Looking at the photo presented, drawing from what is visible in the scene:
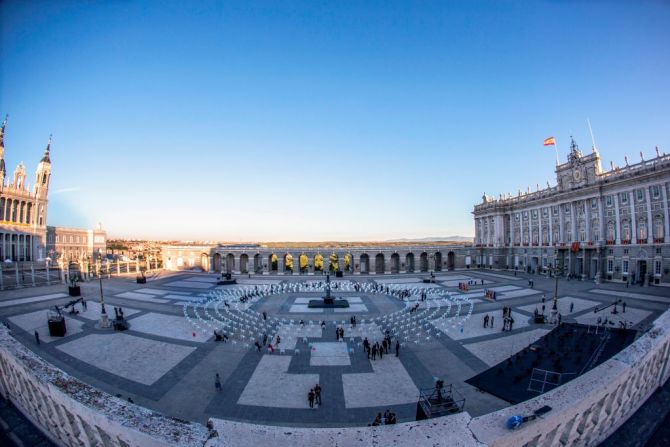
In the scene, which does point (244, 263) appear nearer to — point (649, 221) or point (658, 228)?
point (649, 221)

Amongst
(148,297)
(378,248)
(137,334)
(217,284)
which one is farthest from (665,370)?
(378,248)

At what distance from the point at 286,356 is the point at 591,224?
2210 inches

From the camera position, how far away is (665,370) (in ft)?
27.5

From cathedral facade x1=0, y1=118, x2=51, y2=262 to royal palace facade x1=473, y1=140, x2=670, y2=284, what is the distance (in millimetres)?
101944

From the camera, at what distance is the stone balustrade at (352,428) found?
349 centimetres

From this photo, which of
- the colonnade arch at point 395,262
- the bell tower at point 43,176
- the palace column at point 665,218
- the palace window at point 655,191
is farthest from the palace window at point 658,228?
the bell tower at point 43,176

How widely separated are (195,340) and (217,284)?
28419mm

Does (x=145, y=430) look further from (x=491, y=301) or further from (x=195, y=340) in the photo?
(x=491, y=301)

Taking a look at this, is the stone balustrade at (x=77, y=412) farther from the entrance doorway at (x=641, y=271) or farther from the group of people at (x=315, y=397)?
the entrance doorway at (x=641, y=271)

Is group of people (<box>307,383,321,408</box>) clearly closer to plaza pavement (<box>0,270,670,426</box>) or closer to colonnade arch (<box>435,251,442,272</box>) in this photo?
plaza pavement (<box>0,270,670,426</box>)

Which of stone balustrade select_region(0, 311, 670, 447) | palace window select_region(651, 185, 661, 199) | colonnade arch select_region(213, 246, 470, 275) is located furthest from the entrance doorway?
stone balustrade select_region(0, 311, 670, 447)

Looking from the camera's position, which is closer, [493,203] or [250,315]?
[250,315]

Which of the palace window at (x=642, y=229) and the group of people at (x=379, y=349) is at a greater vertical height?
the palace window at (x=642, y=229)

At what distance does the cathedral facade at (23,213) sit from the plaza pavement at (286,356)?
48386mm
